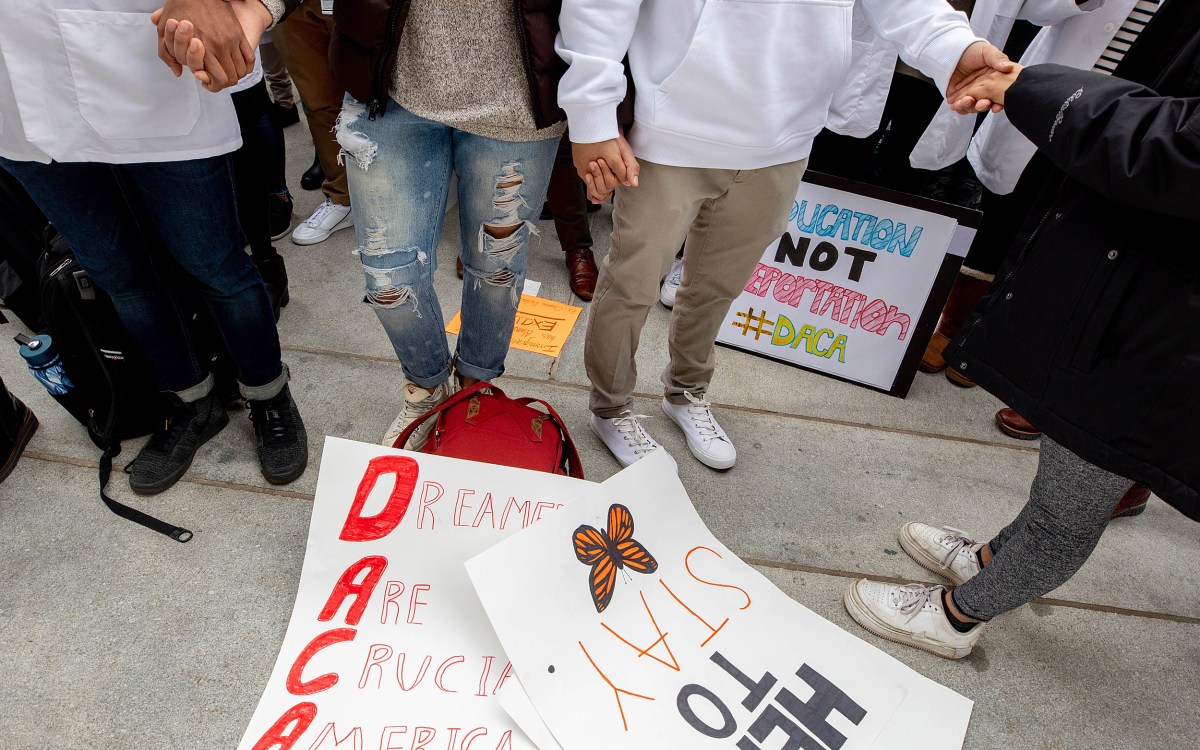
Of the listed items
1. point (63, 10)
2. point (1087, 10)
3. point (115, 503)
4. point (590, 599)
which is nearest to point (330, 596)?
point (590, 599)

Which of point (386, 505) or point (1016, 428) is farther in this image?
point (1016, 428)

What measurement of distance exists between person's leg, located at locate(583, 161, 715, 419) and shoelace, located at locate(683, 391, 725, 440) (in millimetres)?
265

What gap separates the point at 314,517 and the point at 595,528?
54 centimetres

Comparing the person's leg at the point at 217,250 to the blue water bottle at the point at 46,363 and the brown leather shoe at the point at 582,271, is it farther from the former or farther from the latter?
the brown leather shoe at the point at 582,271

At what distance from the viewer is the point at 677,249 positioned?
4.54 ft

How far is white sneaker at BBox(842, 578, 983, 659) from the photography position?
4.32 ft

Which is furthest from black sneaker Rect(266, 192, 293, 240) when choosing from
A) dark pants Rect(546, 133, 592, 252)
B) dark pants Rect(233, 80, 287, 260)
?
dark pants Rect(546, 133, 592, 252)

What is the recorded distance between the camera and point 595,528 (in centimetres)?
121

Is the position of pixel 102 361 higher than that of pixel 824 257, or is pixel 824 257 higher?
pixel 824 257

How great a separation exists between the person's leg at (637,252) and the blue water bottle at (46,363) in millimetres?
1192

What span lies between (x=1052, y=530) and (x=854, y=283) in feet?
3.39

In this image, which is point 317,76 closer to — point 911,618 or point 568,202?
point 568,202

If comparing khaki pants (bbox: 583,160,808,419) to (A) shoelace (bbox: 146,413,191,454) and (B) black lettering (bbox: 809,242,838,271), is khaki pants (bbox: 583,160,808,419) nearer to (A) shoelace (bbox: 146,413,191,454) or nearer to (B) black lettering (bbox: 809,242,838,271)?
(B) black lettering (bbox: 809,242,838,271)

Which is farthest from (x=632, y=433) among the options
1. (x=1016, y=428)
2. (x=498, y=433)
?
(x=1016, y=428)
